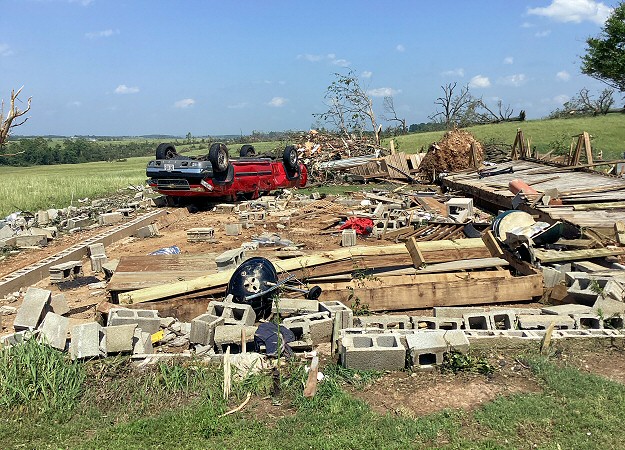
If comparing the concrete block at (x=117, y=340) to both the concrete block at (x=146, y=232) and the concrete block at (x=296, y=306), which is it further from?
the concrete block at (x=146, y=232)

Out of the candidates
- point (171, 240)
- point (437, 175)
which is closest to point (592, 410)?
point (171, 240)

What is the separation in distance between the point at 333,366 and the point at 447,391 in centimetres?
109

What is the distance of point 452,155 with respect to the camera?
69.2 feet

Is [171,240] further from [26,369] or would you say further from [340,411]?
[340,411]

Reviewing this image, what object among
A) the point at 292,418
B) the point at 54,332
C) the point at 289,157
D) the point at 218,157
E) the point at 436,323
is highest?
the point at 218,157

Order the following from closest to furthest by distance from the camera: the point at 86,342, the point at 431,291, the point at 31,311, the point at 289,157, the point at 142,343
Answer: the point at 86,342 < the point at 142,343 < the point at 31,311 < the point at 431,291 < the point at 289,157

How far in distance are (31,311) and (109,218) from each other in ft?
28.9

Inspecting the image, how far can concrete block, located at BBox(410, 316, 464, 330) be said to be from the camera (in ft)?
19.1

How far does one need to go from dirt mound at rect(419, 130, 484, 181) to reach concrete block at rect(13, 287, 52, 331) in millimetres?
17599

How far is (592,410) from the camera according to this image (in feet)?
13.2

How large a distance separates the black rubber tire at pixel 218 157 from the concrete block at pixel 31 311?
9.63 m

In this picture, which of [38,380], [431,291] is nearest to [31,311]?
[38,380]

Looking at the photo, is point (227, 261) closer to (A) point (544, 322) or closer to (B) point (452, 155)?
(A) point (544, 322)

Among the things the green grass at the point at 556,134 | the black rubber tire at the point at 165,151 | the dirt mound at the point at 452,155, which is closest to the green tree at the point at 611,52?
the green grass at the point at 556,134
